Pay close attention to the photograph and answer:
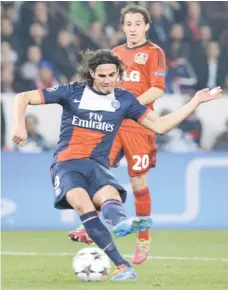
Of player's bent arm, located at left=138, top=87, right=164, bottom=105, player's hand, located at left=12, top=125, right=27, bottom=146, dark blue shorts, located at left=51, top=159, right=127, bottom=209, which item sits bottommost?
dark blue shorts, located at left=51, top=159, right=127, bottom=209

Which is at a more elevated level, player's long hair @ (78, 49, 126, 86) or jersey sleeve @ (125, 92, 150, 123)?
player's long hair @ (78, 49, 126, 86)

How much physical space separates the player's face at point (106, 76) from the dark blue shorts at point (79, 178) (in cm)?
→ 60

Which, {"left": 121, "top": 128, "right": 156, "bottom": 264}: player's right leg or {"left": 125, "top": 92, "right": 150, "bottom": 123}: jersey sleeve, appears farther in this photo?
{"left": 121, "top": 128, "right": 156, "bottom": 264}: player's right leg

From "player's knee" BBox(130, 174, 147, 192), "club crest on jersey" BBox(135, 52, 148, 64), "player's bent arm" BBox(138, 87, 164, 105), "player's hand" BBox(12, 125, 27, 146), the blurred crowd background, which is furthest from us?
the blurred crowd background

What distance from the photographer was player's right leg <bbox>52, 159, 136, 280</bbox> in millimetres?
7629

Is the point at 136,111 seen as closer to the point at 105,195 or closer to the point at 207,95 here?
the point at 207,95

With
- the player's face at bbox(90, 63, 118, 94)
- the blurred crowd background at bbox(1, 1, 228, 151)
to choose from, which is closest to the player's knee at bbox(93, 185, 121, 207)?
the player's face at bbox(90, 63, 118, 94)

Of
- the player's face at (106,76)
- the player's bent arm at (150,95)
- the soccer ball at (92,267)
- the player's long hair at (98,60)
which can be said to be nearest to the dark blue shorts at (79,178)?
the soccer ball at (92,267)

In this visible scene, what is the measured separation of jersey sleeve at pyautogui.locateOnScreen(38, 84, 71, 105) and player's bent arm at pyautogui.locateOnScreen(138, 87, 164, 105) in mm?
1407

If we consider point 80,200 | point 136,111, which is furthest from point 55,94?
point 80,200

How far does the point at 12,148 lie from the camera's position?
45.9 ft

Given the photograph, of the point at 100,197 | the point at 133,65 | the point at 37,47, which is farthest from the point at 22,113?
the point at 37,47

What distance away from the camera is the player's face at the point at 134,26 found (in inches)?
375

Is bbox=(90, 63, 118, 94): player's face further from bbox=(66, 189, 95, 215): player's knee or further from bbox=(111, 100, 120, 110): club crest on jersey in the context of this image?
bbox=(66, 189, 95, 215): player's knee
